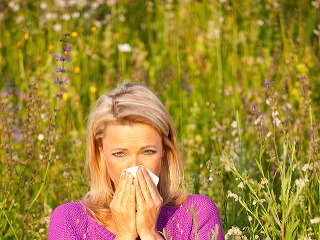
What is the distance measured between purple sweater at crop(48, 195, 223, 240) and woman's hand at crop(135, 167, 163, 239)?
223 mm

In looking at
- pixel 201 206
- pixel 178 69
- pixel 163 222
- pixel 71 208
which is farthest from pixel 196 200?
pixel 178 69

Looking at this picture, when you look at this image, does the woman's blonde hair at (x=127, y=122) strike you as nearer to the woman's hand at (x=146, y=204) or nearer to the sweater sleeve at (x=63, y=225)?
the sweater sleeve at (x=63, y=225)

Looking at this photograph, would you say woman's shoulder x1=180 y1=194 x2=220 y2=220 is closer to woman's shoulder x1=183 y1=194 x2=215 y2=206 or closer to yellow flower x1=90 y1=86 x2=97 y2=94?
woman's shoulder x1=183 y1=194 x2=215 y2=206

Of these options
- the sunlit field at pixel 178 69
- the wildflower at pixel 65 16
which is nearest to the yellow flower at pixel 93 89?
the sunlit field at pixel 178 69

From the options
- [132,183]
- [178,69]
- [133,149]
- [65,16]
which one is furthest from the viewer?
[65,16]

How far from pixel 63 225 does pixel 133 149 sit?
40 centimetres

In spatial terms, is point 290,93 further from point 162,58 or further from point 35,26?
point 35,26

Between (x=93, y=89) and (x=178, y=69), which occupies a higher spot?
(x=178, y=69)

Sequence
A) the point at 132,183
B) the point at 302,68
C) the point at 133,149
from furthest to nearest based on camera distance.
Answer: the point at 302,68 < the point at 133,149 < the point at 132,183

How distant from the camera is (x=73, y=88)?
5473 millimetres

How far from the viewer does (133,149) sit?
278 cm

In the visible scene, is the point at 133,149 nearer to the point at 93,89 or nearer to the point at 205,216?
the point at 205,216

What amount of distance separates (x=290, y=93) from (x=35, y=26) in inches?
87.5

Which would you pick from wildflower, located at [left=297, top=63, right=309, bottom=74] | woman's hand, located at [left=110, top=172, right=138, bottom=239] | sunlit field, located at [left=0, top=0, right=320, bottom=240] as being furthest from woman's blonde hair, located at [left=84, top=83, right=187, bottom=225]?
wildflower, located at [left=297, top=63, right=309, bottom=74]
